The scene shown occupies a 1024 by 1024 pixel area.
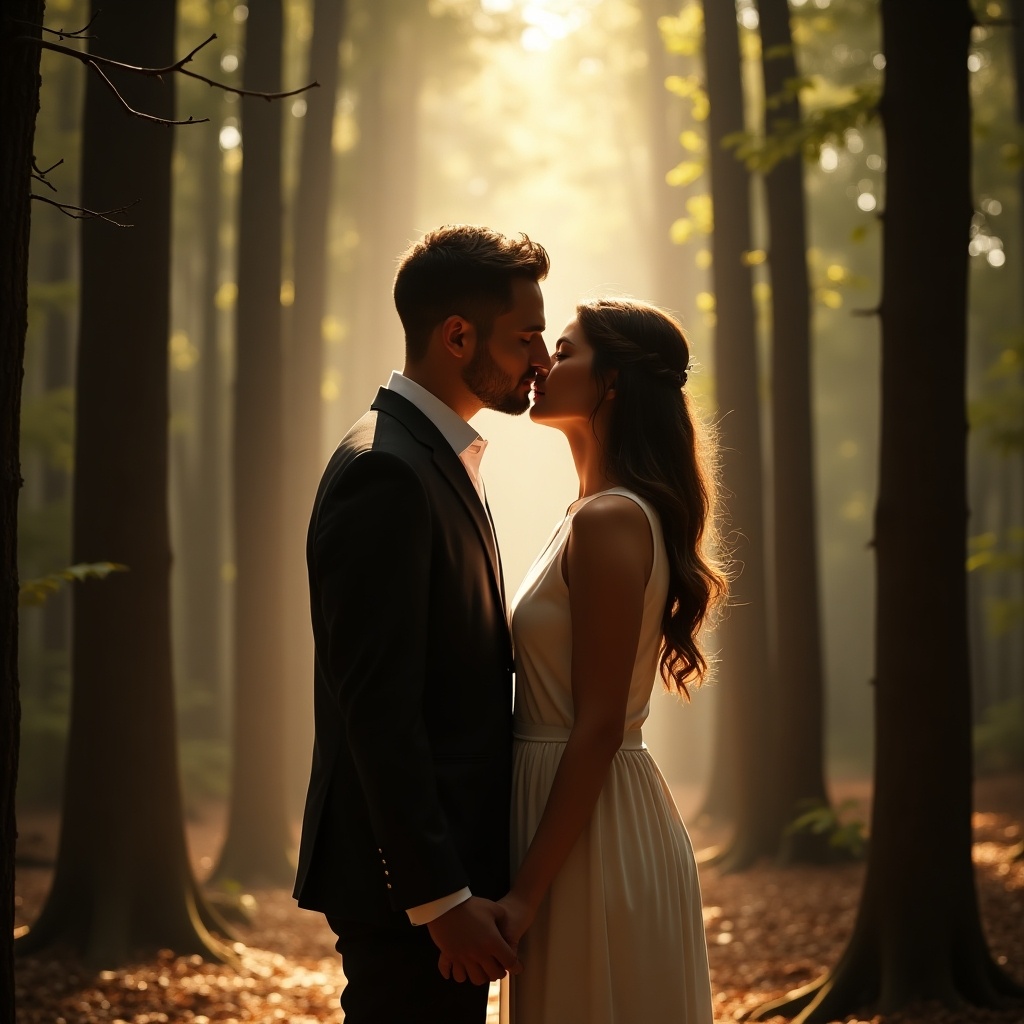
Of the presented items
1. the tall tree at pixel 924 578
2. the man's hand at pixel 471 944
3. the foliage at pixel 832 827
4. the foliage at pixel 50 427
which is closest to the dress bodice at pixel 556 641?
the man's hand at pixel 471 944

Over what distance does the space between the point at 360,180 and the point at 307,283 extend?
26.9ft

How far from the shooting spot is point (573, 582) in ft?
10.8

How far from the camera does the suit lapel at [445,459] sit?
10.7 feet

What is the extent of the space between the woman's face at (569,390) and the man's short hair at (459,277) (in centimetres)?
38

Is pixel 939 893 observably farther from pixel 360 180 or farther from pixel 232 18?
pixel 360 180

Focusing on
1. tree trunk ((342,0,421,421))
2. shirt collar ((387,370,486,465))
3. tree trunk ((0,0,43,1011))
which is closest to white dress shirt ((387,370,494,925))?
shirt collar ((387,370,486,465))

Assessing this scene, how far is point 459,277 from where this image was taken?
341cm

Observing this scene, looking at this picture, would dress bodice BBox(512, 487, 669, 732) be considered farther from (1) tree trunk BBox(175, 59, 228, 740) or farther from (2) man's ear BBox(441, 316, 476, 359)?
(1) tree trunk BBox(175, 59, 228, 740)

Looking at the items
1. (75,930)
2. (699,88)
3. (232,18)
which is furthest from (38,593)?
(232,18)

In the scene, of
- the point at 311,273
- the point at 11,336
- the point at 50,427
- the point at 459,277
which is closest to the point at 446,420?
the point at 459,277

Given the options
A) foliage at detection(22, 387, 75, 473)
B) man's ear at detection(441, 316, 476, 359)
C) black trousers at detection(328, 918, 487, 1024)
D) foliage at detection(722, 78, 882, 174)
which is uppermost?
foliage at detection(722, 78, 882, 174)

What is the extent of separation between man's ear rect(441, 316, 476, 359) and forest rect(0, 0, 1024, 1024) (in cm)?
80

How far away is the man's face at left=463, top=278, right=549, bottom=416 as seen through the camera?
3.47 meters

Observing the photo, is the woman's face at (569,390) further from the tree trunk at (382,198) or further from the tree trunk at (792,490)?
the tree trunk at (382,198)
